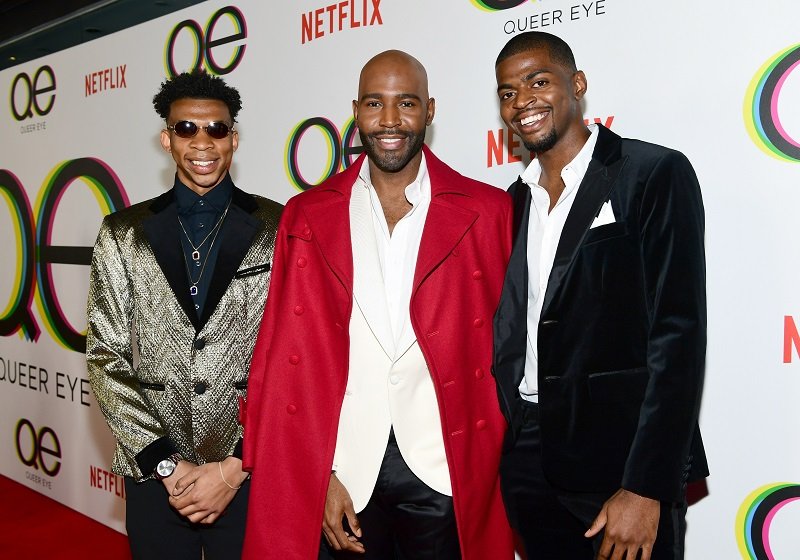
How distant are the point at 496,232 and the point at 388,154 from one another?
1.29ft

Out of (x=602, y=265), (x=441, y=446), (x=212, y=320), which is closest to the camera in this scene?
(x=602, y=265)

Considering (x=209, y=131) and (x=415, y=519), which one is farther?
(x=209, y=131)

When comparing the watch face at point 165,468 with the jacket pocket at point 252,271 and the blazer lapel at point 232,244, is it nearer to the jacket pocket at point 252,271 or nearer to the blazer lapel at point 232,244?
the blazer lapel at point 232,244

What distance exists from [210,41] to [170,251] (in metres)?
1.92

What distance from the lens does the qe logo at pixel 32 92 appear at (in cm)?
480

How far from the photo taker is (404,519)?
2.06 meters

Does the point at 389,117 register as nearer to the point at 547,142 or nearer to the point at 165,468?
the point at 547,142

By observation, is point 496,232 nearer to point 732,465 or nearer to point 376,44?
point 732,465

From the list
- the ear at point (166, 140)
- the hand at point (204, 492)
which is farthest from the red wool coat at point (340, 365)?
the ear at point (166, 140)

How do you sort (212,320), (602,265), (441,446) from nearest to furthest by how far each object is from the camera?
(602,265) < (441,446) < (212,320)

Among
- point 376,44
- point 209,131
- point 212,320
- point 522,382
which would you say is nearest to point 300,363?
point 212,320

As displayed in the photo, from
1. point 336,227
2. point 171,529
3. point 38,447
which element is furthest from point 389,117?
point 38,447

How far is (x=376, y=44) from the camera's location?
3146 millimetres

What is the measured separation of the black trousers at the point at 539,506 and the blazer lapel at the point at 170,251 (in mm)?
1025
